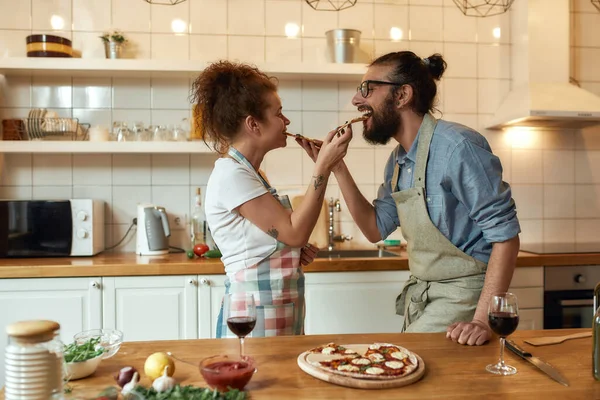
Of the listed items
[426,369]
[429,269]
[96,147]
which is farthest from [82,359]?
[96,147]

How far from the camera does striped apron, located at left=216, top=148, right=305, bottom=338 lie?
68.6 inches

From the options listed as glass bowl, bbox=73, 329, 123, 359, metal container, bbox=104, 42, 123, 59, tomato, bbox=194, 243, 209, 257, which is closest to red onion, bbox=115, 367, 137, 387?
glass bowl, bbox=73, 329, 123, 359

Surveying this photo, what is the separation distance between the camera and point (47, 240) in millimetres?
2951

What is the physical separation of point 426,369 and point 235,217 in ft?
2.49

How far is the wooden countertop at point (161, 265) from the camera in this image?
8.73ft

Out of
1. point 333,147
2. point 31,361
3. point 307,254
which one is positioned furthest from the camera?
point 307,254

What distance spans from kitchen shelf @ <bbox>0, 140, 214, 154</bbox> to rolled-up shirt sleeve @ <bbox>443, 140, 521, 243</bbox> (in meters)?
1.70

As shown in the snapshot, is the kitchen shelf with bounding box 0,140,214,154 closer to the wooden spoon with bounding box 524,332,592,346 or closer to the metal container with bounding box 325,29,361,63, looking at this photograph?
the metal container with bounding box 325,29,361,63

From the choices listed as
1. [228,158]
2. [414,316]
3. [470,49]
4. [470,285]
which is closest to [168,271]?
[228,158]

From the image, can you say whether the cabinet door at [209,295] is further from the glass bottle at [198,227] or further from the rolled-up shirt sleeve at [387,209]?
the rolled-up shirt sleeve at [387,209]

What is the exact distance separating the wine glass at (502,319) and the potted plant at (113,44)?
8.64 feet

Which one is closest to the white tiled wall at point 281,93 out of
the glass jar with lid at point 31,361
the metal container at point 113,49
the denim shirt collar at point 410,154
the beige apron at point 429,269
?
the metal container at point 113,49

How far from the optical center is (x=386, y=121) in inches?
79.6

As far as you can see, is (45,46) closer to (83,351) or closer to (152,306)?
(152,306)
